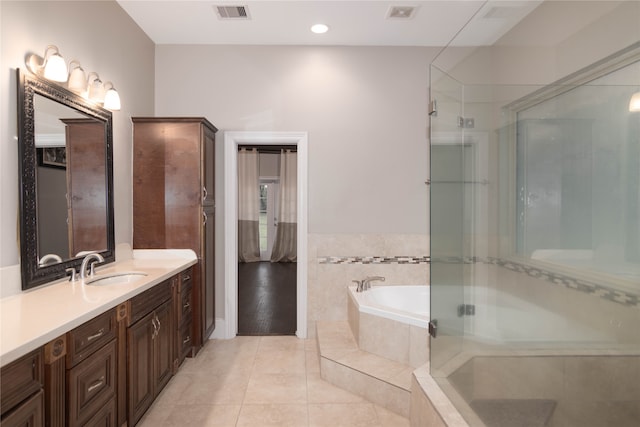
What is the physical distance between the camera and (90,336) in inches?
63.8

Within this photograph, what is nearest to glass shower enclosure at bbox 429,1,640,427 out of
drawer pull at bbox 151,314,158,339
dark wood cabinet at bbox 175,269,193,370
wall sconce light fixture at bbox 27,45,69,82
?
drawer pull at bbox 151,314,158,339

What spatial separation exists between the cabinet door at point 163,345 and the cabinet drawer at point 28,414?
102 centimetres

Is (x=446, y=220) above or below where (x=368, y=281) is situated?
above

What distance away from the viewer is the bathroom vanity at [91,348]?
1246 millimetres

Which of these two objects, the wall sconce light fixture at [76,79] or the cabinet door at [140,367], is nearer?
the cabinet door at [140,367]

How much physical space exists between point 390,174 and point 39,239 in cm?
286

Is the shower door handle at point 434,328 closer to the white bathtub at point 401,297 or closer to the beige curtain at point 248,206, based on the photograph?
the white bathtub at point 401,297

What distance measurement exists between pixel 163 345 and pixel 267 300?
2.59 meters

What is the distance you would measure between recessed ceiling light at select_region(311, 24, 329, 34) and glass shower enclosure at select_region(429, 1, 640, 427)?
1.76m

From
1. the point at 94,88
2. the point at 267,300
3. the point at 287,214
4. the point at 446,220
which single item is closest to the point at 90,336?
the point at 94,88

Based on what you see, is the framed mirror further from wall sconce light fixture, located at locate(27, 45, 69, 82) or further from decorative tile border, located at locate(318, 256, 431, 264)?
decorative tile border, located at locate(318, 256, 431, 264)

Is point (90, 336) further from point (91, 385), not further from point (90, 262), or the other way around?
point (90, 262)

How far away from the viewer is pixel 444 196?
6.45 feet

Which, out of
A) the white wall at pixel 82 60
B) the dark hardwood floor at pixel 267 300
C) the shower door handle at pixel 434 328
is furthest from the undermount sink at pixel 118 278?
the shower door handle at pixel 434 328
